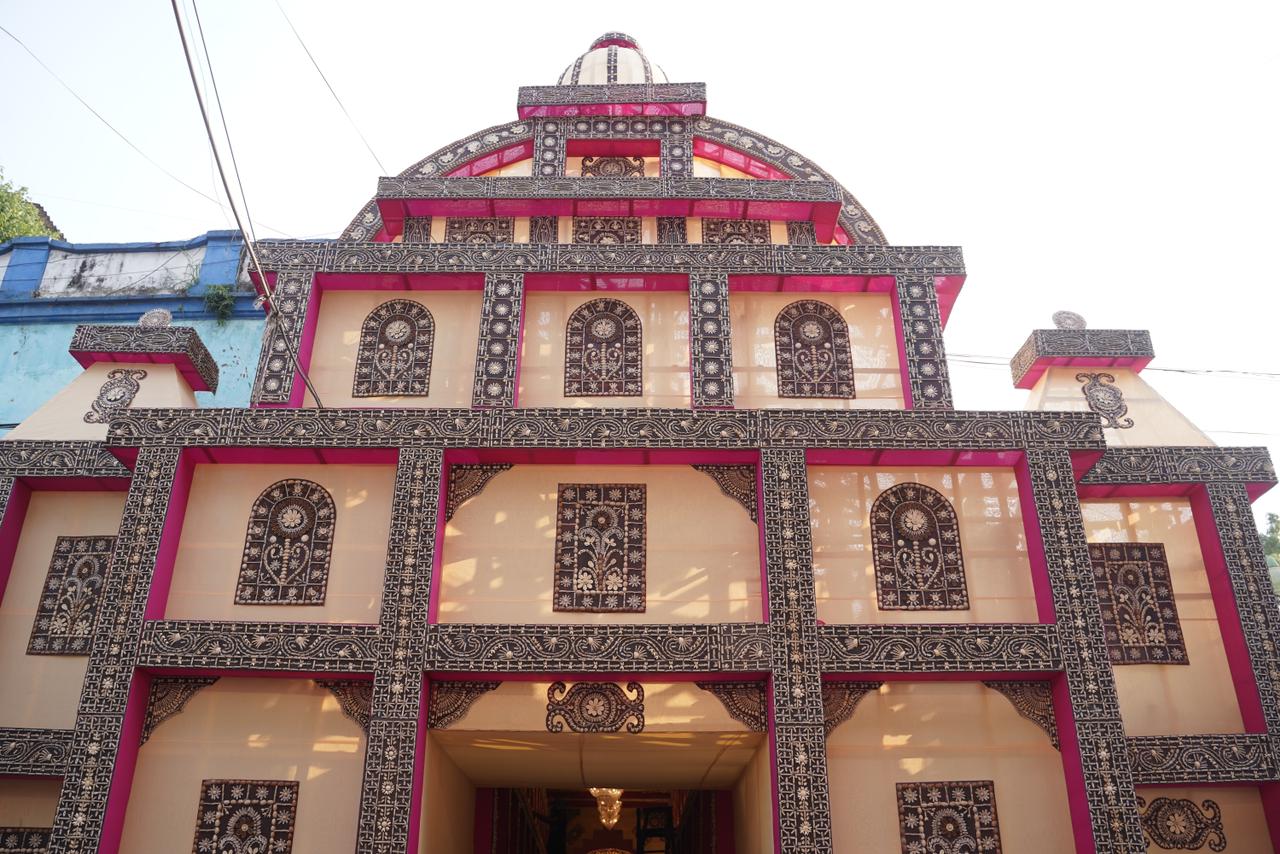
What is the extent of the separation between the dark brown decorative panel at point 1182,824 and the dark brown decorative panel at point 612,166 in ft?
31.6

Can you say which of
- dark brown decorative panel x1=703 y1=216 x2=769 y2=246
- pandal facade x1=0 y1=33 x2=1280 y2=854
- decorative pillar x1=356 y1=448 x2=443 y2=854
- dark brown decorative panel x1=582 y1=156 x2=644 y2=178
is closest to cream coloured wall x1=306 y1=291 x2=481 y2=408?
pandal facade x1=0 y1=33 x2=1280 y2=854

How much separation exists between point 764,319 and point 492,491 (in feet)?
12.9

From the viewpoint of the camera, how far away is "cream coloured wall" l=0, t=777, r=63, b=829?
32.9ft

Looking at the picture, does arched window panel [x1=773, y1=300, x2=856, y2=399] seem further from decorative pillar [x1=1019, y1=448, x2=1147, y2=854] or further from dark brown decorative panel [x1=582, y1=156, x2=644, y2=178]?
dark brown decorative panel [x1=582, y1=156, x2=644, y2=178]

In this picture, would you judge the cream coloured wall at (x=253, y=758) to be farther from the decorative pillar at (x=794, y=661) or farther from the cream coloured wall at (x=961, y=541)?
the cream coloured wall at (x=961, y=541)

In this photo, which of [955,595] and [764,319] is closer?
[955,595]

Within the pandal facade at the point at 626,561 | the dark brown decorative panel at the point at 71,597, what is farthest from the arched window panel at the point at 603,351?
the dark brown decorative panel at the point at 71,597

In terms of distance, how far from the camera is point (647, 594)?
968cm

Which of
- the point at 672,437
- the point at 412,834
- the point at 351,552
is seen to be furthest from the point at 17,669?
the point at 672,437

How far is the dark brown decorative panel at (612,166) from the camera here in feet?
42.8

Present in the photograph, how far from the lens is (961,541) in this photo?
9.89 metres

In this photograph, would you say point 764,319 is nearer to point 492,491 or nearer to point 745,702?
point 492,491

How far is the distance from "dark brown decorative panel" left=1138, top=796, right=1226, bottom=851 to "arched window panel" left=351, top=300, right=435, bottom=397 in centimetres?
904

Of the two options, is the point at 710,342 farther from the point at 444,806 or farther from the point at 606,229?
the point at 444,806
